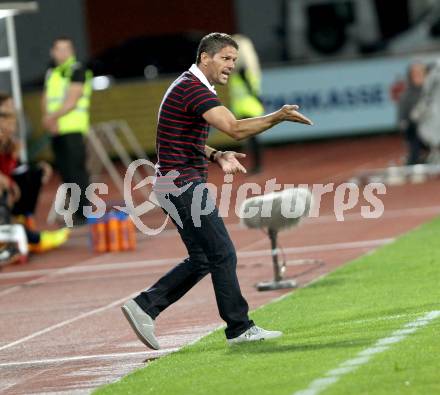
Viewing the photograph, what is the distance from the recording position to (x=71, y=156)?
66.7 ft

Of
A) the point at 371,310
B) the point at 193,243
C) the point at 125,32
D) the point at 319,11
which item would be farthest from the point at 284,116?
the point at 125,32

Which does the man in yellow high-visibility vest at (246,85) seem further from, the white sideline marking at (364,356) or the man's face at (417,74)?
the white sideline marking at (364,356)

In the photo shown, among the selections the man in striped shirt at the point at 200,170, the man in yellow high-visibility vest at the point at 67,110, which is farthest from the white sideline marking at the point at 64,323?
the man in yellow high-visibility vest at the point at 67,110

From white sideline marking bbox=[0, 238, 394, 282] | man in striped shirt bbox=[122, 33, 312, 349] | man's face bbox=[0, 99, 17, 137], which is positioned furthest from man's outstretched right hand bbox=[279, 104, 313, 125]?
man's face bbox=[0, 99, 17, 137]

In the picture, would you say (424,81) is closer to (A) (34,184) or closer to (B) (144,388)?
(A) (34,184)

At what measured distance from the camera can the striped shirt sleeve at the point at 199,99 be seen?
9.70 m

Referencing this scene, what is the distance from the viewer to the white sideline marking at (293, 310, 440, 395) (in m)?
8.21

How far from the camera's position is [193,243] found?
10164mm

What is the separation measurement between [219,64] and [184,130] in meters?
0.47

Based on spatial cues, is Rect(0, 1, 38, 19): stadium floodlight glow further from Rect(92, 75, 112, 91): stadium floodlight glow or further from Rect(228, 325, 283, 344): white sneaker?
Rect(92, 75, 112, 91): stadium floodlight glow

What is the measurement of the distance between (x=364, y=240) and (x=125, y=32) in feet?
77.1

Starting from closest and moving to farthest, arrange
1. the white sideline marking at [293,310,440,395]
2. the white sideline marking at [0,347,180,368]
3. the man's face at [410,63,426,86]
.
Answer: the white sideline marking at [293,310,440,395], the white sideline marking at [0,347,180,368], the man's face at [410,63,426,86]

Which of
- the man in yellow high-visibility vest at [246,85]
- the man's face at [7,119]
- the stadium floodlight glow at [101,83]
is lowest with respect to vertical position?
the stadium floodlight glow at [101,83]

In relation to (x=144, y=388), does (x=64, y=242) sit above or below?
below
